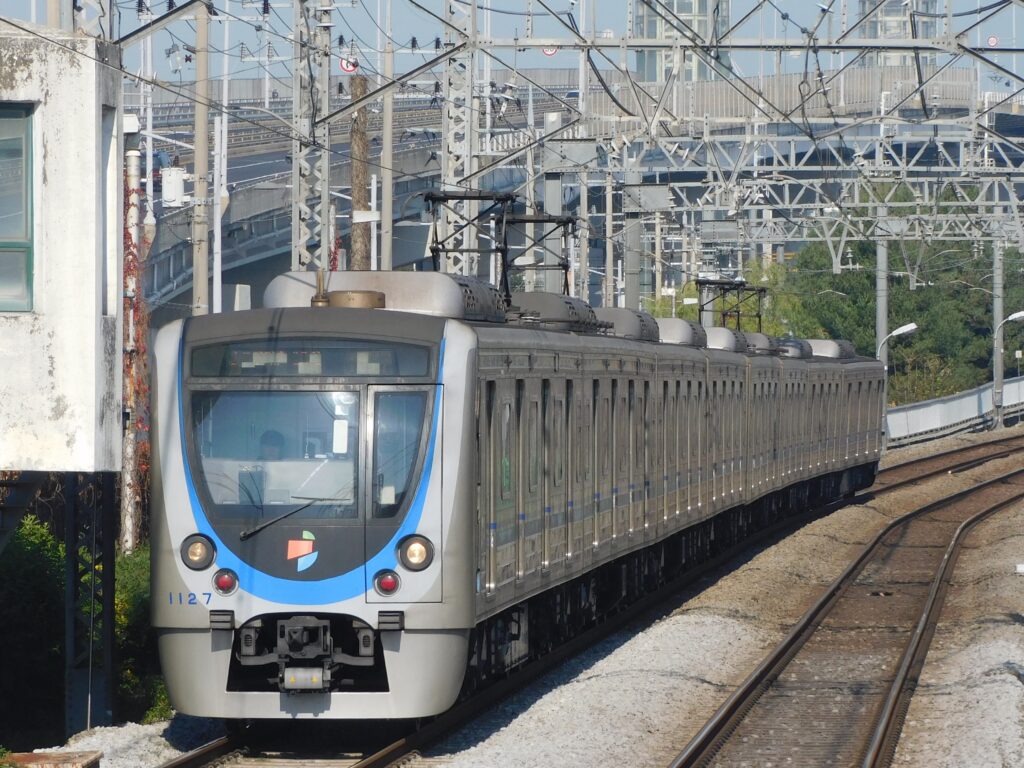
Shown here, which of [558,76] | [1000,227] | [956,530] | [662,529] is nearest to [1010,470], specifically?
[1000,227]

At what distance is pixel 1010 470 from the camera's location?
42.0 meters

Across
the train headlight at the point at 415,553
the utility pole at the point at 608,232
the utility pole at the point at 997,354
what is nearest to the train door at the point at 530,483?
the train headlight at the point at 415,553

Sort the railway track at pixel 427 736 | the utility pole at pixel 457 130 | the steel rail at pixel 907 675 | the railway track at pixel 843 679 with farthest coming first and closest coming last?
the utility pole at pixel 457 130, the railway track at pixel 843 679, the steel rail at pixel 907 675, the railway track at pixel 427 736

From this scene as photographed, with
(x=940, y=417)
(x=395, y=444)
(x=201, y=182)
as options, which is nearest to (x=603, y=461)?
(x=395, y=444)

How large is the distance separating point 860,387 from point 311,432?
25.4 metres

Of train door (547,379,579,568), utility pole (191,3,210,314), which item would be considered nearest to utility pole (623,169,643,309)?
utility pole (191,3,210,314)

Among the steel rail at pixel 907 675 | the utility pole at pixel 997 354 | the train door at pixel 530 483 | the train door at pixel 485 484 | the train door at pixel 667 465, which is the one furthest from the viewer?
the utility pole at pixel 997 354

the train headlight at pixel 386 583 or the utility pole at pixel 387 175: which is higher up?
the utility pole at pixel 387 175

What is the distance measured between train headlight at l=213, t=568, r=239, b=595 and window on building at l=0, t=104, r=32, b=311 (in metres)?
2.47

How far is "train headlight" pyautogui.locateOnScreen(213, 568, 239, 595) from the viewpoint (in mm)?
10633

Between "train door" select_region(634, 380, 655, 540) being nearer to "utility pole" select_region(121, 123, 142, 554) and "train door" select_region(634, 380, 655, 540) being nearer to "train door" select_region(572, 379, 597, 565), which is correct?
"train door" select_region(572, 379, 597, 565)

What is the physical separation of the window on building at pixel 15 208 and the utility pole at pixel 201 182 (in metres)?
10.5

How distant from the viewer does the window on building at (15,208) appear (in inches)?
467

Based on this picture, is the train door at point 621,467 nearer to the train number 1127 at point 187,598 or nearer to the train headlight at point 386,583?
the train headlight at point 386,583
